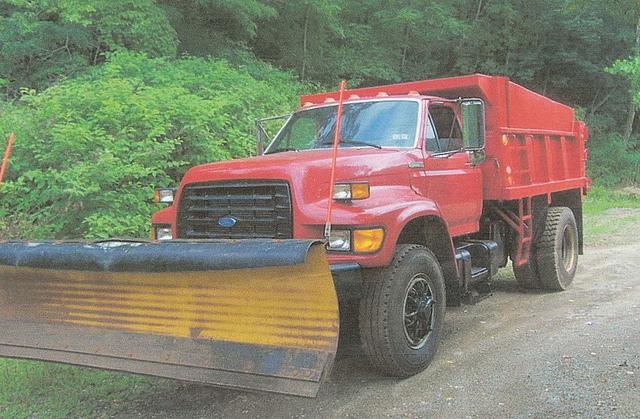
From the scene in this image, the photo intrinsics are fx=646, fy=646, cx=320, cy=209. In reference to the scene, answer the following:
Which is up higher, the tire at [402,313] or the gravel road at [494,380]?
the tire at [402,313]

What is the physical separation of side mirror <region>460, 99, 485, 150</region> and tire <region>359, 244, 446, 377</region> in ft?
A: 4.40

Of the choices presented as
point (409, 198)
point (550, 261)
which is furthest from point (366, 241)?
point (550, 261)

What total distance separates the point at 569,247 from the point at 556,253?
29.4 inches

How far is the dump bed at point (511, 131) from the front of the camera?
6.53 meters

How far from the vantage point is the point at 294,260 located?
3.58m

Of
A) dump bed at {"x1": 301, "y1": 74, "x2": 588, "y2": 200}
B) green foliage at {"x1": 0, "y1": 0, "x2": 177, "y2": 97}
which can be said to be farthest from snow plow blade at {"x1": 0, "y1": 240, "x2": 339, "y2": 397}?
green foliage at {"x1": 0, "y1": 0, "x2": 177, "y2": 97}

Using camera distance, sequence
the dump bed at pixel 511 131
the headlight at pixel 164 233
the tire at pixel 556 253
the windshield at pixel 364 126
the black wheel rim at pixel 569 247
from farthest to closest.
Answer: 1. the black wheel rim at pixel 569 247
2. the tire at pixel 556 253
3. the dump bed at pixel 511 131
4. the windshield at pixel 364 126
5. the headlight at pixel 164 233

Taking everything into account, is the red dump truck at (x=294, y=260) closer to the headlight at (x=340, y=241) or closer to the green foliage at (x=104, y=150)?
the headlight at (x=340, y=241)

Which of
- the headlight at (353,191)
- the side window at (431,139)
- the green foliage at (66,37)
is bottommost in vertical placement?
the headlight at (353,191)

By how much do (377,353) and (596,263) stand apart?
637cm

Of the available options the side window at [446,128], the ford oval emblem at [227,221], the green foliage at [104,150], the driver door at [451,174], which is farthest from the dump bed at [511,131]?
the ford oval emblem at [227,221]

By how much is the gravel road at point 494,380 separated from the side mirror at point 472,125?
5.74 feet

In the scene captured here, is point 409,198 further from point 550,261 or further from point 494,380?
point 550,261

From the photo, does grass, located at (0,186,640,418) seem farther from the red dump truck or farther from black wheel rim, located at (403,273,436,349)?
black wheel rim, located at (403,273,436,349)
